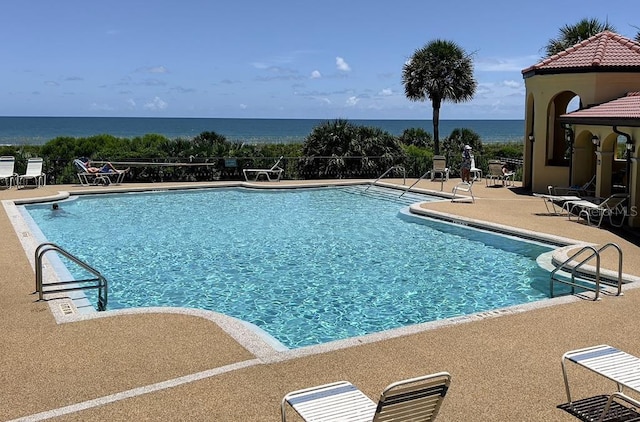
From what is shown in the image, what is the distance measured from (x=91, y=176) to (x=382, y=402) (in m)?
21.6

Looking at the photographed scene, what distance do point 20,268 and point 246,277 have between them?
365 cm

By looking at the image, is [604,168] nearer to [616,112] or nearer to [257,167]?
[616,112]

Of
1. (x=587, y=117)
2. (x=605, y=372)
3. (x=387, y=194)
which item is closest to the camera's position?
(x=605, y=372)

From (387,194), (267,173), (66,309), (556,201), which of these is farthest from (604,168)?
(66,309)

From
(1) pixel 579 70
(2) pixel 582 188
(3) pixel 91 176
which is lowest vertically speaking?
(2) pixel 582 188

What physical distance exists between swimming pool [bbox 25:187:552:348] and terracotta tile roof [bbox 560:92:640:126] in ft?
11.9

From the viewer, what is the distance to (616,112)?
15.0 metres

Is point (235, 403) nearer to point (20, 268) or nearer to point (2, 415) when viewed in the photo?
point (2, 415)

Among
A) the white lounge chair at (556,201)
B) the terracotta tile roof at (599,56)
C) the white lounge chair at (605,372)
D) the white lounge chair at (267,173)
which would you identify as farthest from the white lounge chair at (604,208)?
the white lounge chair at (267,173)

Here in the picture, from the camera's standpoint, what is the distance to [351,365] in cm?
605

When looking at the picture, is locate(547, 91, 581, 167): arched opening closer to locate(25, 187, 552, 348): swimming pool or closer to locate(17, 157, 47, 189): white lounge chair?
locate(25, 187, 552, 348): swimming pool

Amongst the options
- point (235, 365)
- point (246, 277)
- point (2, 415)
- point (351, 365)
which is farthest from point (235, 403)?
point (246, 277)

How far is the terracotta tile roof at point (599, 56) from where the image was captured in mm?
18375

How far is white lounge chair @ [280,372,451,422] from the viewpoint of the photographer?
386 cm
